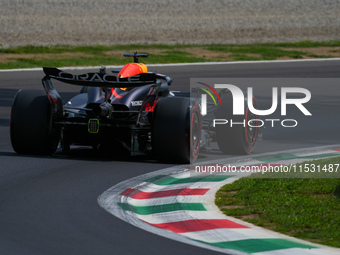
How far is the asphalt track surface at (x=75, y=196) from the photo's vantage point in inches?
259

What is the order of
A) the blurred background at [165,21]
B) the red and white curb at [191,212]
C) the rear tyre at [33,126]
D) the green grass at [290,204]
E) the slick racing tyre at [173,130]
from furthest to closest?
the blurred background at [165,21], the rear tyre at [33,126], the slick racing tyre at [173,130], the green grass at [290,204], the red and white curb at [191,212]

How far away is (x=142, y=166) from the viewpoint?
10.6 m

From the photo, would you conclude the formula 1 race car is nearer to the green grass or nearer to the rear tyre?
the rear tyre

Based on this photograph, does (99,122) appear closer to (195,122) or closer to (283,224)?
(195,122)

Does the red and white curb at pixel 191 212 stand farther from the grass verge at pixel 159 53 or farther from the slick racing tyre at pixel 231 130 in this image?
the grass verge at pixel 159 53

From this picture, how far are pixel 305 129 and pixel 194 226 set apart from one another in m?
7.86

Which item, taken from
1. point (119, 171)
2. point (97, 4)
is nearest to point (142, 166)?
point (119, 171)

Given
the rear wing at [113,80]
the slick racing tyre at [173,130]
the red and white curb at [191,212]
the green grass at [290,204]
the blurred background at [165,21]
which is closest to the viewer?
the red and white curb at [191,212]

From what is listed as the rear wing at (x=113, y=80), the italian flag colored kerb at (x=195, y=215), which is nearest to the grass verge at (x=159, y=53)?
the rear wing at (x=113, y=80)

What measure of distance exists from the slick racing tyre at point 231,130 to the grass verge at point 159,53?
16653mm

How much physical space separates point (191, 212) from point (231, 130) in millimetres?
4029

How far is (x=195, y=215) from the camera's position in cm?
767

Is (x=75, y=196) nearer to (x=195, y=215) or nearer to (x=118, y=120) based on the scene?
(x=195, y=215)

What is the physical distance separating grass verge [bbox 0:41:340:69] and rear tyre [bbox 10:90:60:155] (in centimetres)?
1635
